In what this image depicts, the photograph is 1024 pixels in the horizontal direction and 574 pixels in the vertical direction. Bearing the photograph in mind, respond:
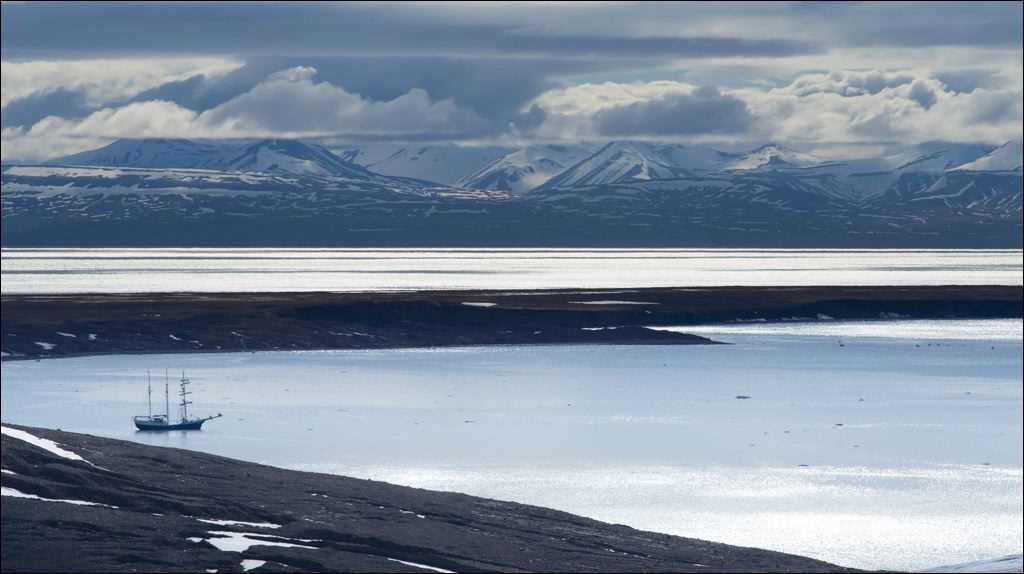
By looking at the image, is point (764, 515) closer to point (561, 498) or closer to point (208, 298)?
point (561, 498)

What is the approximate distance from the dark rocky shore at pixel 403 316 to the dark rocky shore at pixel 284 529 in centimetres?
4730

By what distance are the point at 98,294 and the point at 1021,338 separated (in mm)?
63236

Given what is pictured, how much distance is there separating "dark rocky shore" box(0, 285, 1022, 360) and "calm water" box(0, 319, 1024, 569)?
3243 mm

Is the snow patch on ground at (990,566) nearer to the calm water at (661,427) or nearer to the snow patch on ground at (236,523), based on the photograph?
the calm water at (661,427)

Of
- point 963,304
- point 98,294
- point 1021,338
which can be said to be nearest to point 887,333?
point 1021,338

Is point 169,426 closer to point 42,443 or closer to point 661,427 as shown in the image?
point 661,427

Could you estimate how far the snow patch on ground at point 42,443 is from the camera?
36.3 metres

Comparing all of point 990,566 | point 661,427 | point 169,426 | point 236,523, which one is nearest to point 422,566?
point 236,523

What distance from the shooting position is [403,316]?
324 ft

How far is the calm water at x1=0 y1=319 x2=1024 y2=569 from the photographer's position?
1574 inches

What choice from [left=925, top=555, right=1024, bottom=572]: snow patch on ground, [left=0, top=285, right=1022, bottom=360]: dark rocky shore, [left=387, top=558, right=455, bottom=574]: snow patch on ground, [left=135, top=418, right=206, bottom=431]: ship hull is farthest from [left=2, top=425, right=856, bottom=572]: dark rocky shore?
[left=0, top=285, right=1022, bottom=360]: dark rocky shore

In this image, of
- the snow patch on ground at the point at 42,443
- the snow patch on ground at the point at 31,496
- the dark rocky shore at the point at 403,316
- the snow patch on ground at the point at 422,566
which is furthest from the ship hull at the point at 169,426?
the dark rocky shore at the point at 403,316

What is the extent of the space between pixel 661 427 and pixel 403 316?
42.6 m

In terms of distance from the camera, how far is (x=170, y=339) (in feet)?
289
